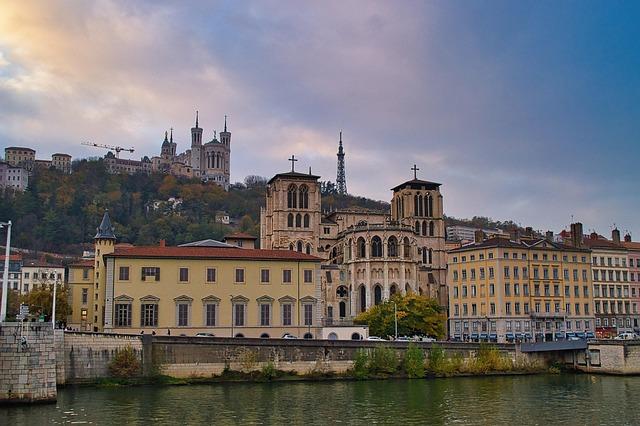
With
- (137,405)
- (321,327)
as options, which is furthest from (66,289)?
(137,405)

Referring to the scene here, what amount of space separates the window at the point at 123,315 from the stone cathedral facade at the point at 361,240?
35.5 meters

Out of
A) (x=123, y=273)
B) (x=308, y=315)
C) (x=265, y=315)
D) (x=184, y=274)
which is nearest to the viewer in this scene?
(x=123, y=273)

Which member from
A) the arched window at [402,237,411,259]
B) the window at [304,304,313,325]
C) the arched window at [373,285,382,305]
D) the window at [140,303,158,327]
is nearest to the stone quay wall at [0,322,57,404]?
the window at [140,303,158,327]

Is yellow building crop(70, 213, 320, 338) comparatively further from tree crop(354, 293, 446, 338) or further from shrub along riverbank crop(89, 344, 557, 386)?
tree crop(354, 293, 446, 338)

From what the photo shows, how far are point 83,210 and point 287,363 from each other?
13247cm

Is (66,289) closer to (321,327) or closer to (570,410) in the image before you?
(321,327)

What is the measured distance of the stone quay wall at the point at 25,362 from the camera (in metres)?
43.7

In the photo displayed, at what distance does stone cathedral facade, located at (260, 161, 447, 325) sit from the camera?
104500mm

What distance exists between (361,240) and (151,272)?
137 feet

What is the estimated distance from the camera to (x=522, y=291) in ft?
300

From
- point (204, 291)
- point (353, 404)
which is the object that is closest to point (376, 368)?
point (353, 404)

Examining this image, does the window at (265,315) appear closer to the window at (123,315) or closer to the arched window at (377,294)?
the window at (123,315)

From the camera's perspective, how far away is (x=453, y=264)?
98625 millimetres

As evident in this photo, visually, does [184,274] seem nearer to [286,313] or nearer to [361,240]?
[286,313]
